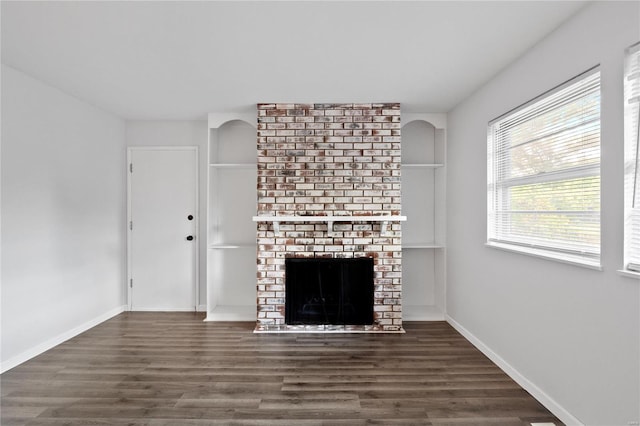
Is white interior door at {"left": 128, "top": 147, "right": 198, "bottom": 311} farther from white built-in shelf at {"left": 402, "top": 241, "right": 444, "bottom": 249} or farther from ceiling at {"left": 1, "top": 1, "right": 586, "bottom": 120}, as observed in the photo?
white built-in shelf at {"left": 402, "top": 241, "right": 444, "bottom": 249}

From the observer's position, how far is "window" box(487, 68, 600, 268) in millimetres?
1924

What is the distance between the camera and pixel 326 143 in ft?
12.1

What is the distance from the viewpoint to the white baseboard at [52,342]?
2.77 meters

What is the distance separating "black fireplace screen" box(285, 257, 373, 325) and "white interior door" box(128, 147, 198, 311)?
4.98 feet

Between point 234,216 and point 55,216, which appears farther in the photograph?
point 234,216

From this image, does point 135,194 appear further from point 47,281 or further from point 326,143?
Answer: point 326,143

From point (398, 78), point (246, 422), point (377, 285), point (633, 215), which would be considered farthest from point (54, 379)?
point (633, 215)

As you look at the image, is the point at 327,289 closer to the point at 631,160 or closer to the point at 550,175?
the point at 550,175

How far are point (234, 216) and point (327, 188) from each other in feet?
4.62

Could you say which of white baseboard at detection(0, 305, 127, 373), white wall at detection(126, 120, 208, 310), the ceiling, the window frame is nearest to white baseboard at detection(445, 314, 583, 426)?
the window frame

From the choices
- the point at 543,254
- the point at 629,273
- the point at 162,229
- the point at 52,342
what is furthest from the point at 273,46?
the point at 52,342

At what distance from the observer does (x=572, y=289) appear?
2000 mm

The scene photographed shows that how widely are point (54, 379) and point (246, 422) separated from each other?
1.71 metres

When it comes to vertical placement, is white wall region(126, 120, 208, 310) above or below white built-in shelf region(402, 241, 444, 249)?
above
